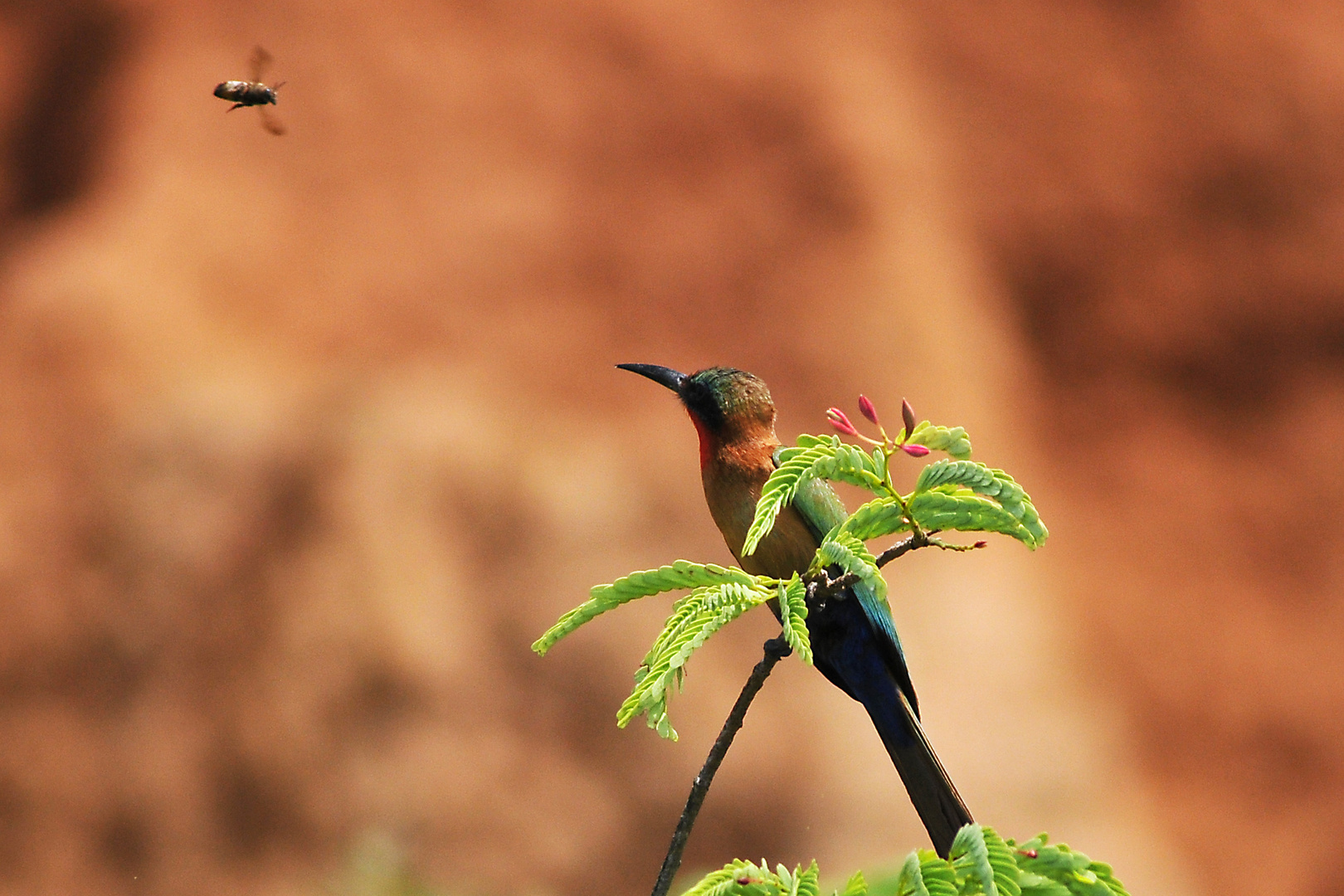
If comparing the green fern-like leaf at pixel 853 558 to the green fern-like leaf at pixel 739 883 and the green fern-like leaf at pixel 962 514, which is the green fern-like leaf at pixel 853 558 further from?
the green fern-like leaf at pixel 739 883

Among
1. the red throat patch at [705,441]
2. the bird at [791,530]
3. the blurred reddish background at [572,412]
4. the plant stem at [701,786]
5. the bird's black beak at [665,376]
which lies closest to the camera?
the plant stem at [701,786]

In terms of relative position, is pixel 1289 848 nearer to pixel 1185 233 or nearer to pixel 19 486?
pixel 1185 233

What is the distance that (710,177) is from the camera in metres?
5.65

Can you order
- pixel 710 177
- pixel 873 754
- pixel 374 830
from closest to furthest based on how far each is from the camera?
pixel 374 830, pixel 873 754, pixel 710 177

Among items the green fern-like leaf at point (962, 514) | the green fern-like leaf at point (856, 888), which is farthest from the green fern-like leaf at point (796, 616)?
the green fern-like leaf at point (856, 888)

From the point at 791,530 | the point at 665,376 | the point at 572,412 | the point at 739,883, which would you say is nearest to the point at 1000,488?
the point at 739,883

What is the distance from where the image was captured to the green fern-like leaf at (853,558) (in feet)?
3.55

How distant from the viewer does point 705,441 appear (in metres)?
2.46

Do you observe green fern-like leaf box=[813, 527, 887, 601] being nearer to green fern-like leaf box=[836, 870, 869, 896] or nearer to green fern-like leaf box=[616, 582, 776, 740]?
green fern-like leaf box=[616, 582, 776, 740]

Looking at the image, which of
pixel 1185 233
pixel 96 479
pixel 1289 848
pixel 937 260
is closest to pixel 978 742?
pixel 1289 848

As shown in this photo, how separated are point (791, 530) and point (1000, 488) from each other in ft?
3.94

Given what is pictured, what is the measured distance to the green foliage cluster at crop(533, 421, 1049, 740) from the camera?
3.68 feet

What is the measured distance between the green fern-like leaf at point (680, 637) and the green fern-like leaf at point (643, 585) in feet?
Result: 0.05

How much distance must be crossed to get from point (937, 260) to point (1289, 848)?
10.2 feet
